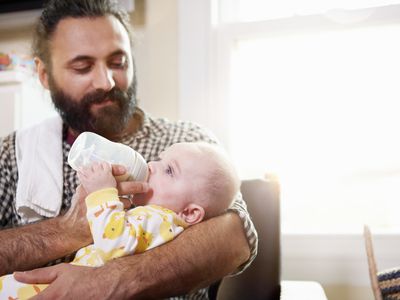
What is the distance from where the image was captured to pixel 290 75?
2008 mm

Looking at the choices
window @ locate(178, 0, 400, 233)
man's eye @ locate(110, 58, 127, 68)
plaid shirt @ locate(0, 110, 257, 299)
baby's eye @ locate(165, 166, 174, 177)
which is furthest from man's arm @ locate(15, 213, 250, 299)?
window @ locate(178, 0, 400, 233)

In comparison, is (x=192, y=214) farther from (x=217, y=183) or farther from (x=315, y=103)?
(x=315, y=103)

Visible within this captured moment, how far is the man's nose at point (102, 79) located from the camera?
59.7 inches

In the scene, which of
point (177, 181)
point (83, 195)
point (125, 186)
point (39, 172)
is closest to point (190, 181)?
point (177, 181)

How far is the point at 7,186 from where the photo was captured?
1.49 metres

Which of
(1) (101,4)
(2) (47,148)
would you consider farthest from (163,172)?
(1) (101,4)

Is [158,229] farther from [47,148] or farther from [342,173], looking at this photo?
[342,173]

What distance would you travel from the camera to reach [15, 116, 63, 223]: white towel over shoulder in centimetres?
137

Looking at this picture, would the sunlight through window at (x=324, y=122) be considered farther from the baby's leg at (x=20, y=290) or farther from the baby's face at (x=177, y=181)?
the baby's leg at (x=20, y=290)

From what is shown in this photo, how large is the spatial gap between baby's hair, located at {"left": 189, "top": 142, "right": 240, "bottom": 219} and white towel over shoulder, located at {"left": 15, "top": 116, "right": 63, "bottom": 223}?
0.49m

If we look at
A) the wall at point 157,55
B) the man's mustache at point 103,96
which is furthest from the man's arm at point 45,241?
the wall at point 157,55

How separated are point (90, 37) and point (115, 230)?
795 millimetres

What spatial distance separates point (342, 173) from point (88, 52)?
3.60ft

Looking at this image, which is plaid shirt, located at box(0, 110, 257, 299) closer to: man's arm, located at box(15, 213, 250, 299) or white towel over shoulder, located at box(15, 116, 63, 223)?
white towel over shoulder, located at box(15, 116, 63, 223)
